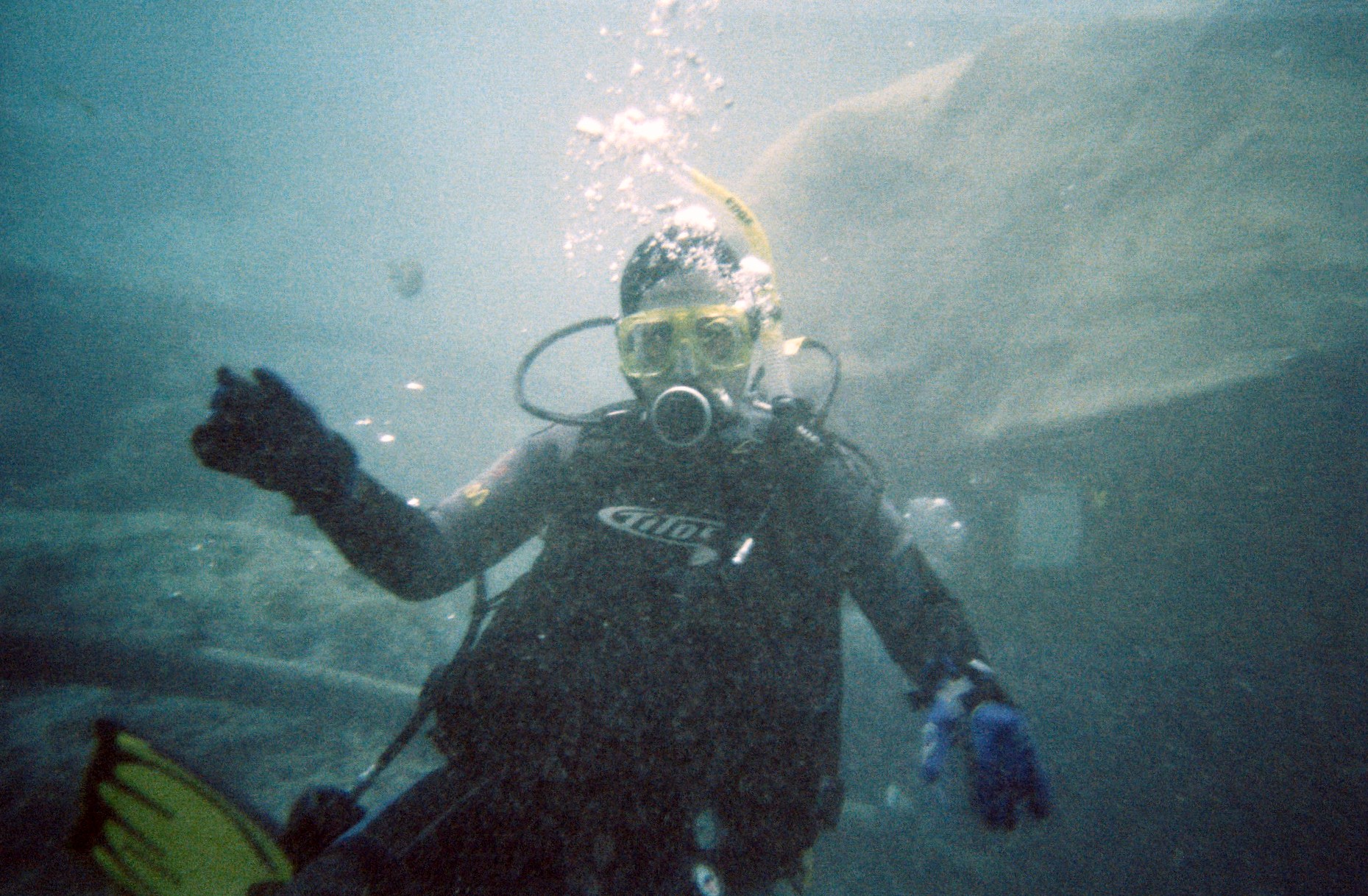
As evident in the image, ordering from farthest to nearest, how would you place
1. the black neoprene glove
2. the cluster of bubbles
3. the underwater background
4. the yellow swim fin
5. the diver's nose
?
the cluster of bubbles
the underwater background
the diver's nose
the yellow swim fin
the black neoprene glove

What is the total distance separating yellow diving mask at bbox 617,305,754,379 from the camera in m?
2.57

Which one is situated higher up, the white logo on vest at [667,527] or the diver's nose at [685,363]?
the diver's nose at [685,363]

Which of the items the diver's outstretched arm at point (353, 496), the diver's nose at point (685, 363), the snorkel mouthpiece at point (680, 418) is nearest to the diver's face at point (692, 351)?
the diver's nose at point (685, 363)

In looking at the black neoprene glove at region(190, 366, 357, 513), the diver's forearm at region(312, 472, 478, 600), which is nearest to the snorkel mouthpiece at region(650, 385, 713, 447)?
the diver's forearm at region(312, 472, 478, 600)

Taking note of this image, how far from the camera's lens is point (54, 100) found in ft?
99.5

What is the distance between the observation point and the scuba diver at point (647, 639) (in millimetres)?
1709

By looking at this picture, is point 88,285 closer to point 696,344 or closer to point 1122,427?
point 696,344

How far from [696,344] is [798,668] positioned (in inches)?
58.0

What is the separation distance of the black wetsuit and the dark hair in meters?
0.83

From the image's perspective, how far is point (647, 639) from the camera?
201cm

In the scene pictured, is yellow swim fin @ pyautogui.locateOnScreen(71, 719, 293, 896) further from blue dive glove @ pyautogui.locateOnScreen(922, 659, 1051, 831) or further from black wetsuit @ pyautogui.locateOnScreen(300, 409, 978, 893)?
blue dive glove @ pyautogui.locateOnScreen(922, 659, 1051, 831)

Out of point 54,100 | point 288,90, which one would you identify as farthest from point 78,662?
point 54,100

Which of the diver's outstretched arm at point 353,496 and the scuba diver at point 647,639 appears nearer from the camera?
the diver's outstretched arm at point 353,496

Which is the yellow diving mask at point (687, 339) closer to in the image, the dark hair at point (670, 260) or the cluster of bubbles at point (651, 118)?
the dark hair at point (670, 260)
